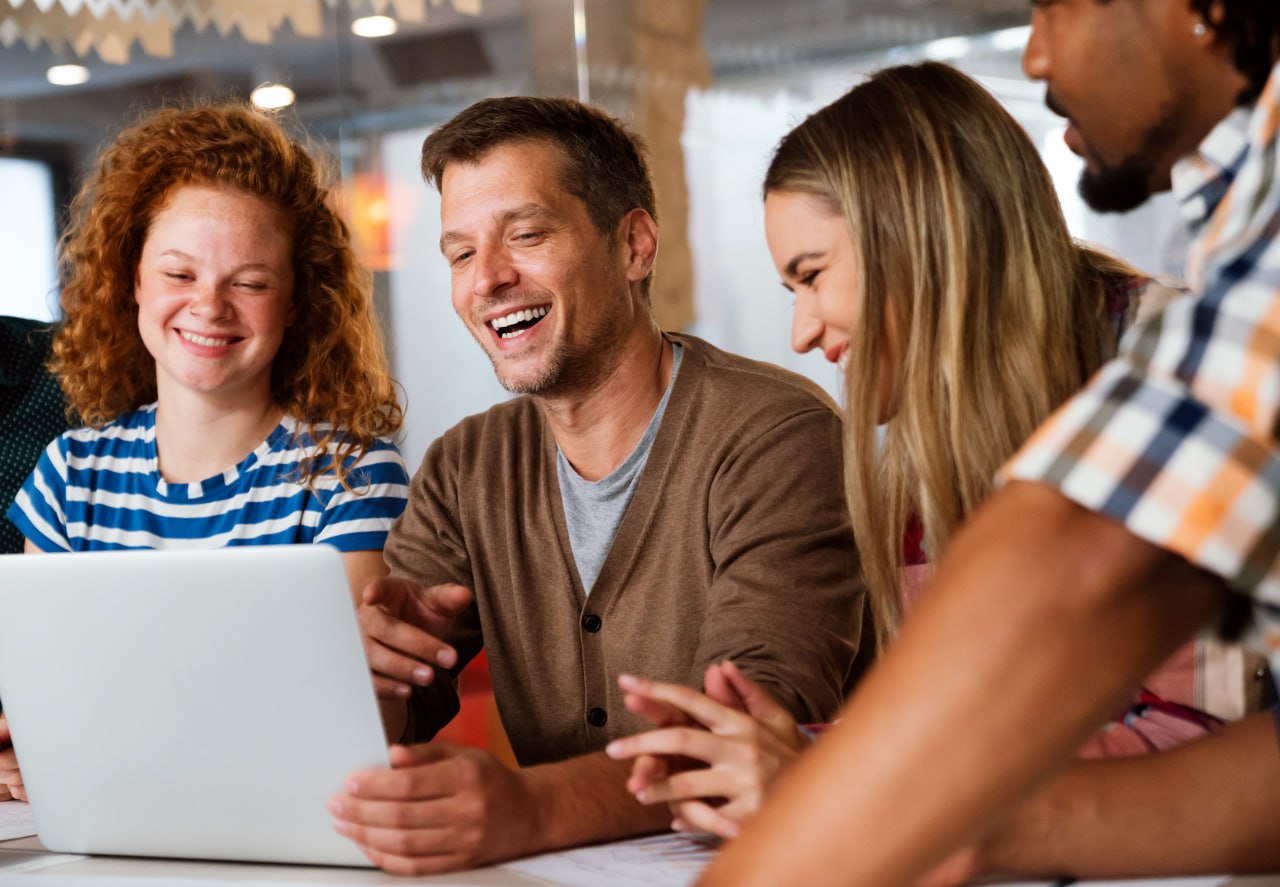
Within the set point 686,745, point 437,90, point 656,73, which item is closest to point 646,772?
point 686,745

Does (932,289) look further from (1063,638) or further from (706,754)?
(1063,638)

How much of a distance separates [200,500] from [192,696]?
89 cm

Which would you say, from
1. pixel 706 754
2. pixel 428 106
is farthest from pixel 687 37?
pixel 706 754

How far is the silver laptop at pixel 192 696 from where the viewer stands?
1000mm

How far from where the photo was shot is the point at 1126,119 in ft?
2.22

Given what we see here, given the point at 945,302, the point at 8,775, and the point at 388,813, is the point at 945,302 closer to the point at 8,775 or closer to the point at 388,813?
the point at 388,813

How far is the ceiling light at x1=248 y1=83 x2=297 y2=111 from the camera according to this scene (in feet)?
14.3

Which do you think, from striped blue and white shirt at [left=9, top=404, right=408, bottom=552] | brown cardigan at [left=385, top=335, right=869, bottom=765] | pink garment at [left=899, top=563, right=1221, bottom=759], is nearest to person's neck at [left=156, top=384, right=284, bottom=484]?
striped blue and white shirt at [left=9, top=404, right=408, bottom=552]

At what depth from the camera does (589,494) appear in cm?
166

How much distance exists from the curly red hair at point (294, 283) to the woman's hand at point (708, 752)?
0.94 m

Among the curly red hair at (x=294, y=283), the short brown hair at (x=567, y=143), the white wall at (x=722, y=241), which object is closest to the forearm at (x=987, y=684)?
the short brown hair at (x=567, y=143)

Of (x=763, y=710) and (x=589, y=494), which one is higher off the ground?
(x=589, y=494)

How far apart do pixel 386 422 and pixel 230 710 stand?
3.19 ft

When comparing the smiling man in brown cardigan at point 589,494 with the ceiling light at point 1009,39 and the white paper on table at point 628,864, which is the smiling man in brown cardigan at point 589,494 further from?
the ceiling light at point 1009,39
